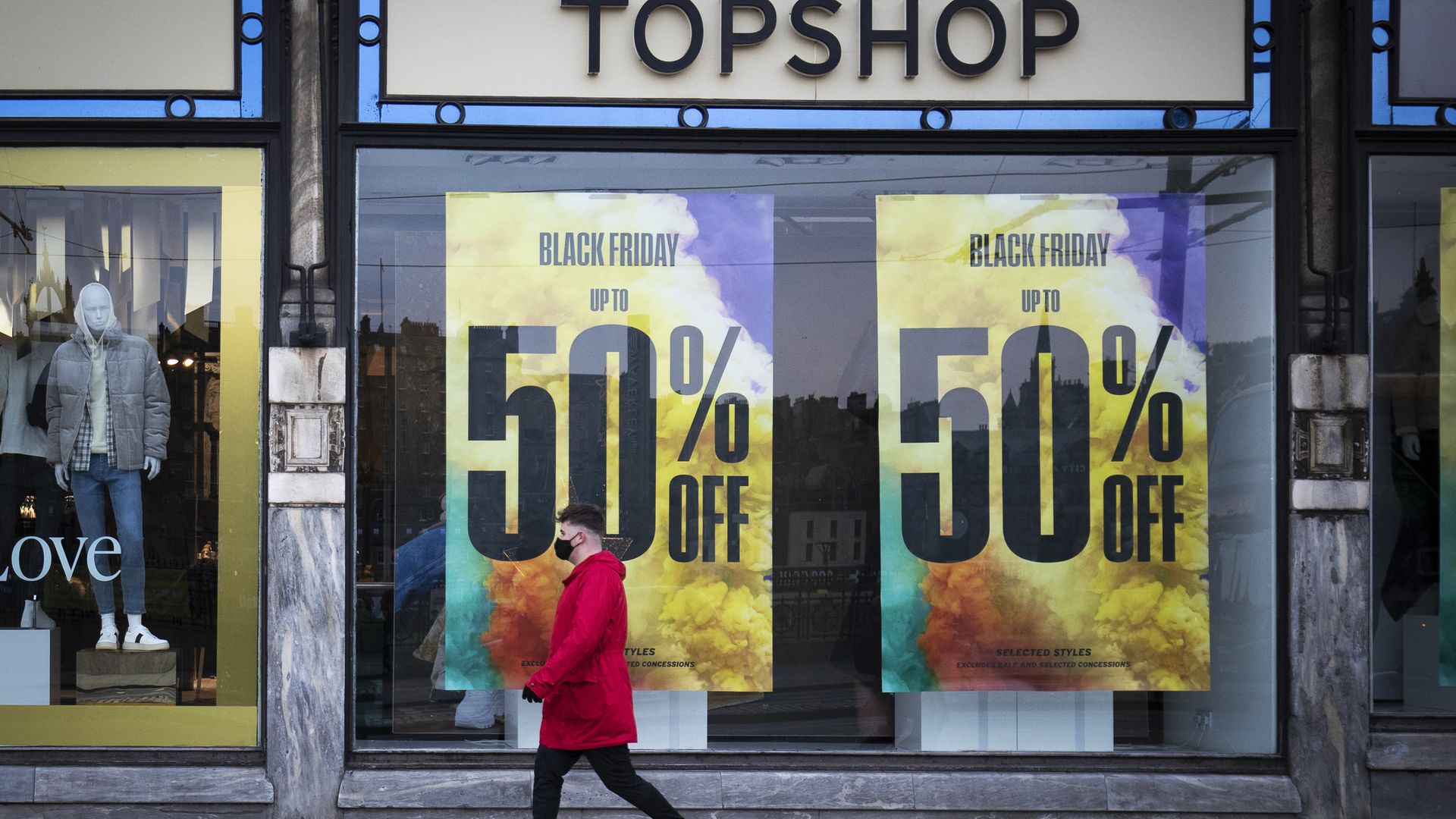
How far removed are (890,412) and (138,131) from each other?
4.59m

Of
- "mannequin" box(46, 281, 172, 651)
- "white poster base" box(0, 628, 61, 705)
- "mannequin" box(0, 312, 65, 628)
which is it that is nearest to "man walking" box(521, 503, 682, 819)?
"mannequin" box(46, 281, 172, 651)

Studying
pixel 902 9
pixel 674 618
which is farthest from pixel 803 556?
pixel 902 9

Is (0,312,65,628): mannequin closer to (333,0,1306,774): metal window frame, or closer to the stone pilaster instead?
(333,0,1306,774): metal window frame

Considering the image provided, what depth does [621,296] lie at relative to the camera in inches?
270

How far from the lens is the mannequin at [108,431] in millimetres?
6770

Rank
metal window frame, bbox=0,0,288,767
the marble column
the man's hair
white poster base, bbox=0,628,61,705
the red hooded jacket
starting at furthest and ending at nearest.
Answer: white poster base, bbox=0,628,61,705, metal window frame, bbox=0,0,288,767, the marble column, the man's hair, the red hooded jacket

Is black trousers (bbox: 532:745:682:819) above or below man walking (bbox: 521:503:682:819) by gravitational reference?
below

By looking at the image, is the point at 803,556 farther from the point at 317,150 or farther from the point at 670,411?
the point at 317,150

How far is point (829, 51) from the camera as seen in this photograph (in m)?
6.82

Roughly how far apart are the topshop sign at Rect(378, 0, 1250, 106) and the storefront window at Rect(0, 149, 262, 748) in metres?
1.49

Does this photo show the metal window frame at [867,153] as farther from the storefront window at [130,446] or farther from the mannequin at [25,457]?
the mannequin at [25,457]

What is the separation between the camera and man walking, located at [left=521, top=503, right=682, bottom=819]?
17.6 ft

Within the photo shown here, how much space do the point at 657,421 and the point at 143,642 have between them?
319 centimetres

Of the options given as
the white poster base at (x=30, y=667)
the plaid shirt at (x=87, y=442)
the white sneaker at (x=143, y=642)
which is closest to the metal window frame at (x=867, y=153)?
the white sneaker at (x=143, y=642)
